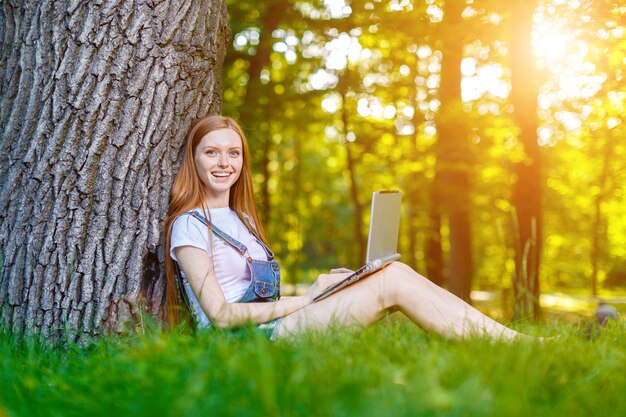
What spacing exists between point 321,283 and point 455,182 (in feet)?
21.9

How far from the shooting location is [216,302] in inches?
136

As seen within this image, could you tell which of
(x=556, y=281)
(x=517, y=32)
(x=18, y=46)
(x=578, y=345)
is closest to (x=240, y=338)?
(x=578, y=345)

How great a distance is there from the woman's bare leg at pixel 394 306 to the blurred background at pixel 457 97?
1.28ft

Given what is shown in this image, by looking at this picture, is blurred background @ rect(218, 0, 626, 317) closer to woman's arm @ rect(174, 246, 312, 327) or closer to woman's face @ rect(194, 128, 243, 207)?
woman's arm @ rect(174, 246, 312, 327)

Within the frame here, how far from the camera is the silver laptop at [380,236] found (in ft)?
11.3

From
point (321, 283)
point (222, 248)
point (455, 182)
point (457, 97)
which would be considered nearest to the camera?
point (321, 283)

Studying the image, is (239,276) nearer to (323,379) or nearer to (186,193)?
(186,193)

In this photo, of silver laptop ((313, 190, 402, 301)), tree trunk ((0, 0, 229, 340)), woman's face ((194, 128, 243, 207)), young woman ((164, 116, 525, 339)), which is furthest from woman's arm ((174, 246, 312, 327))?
woman's face ((194, 128, 243, 207))

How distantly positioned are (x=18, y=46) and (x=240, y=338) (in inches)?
81.1

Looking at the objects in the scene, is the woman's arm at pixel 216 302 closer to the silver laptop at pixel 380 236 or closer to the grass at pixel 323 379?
the silver laptop at pixel 380 236

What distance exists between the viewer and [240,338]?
3.04m

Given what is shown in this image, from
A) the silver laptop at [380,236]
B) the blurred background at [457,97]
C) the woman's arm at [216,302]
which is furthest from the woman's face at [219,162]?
the silver laptop at [380,236]

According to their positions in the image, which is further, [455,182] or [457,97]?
[455,182]

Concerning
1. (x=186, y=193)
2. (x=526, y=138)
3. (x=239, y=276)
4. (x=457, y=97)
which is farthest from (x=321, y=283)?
(x=457, y=97)
